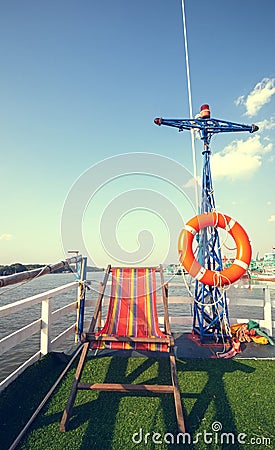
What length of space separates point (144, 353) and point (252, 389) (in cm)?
108

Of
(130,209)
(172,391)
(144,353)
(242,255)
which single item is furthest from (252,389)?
(130,209)

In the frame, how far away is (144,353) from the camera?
2635 mm

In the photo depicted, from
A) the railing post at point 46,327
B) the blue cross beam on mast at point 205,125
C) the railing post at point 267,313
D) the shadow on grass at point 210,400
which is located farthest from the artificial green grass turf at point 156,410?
the blue cross beam on mast at point 205,125

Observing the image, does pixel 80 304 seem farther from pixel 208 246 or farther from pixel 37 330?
pixel 208 246

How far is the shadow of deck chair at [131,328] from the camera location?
1654 millimetres

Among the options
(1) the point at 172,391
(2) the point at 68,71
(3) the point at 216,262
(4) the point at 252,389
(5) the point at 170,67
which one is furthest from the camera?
(5) the point at 170,67

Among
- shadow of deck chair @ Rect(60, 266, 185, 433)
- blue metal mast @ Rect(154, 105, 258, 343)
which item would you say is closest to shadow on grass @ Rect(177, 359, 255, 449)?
shadow of deck chair @ Rect(60, 266, 185, 433)

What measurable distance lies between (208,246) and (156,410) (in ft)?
5.94

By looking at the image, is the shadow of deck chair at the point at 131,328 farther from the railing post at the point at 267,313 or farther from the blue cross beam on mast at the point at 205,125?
the blue cross beam on mast at the point at 205,125

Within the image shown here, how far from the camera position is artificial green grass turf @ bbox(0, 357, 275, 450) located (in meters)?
1.36

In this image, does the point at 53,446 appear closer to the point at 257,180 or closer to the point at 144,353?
the point at 144,353

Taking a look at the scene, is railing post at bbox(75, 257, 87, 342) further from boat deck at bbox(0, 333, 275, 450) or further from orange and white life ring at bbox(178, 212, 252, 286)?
orange and white life ring at bbox(178, 212, 252, 286)

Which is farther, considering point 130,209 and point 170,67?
point 170,67

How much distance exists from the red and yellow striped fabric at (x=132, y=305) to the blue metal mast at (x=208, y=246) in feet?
1.95
